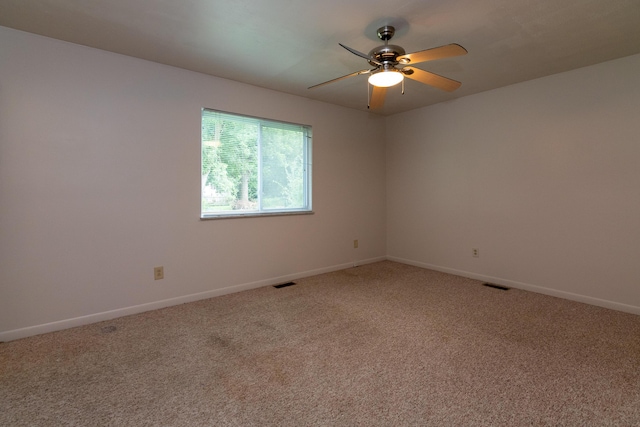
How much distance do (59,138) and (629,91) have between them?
4847mm

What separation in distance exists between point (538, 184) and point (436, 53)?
7.48 feet

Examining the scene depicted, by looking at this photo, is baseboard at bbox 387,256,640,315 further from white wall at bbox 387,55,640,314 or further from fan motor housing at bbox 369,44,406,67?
fan motor housing at bbox 369,44,406,67

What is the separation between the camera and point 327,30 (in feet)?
7.64

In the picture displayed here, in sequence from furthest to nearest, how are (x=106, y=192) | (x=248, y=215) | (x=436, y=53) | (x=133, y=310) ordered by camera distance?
(x=248, y=215), (x=133, y=310), (x=106, y=192), (x=436, y=53)

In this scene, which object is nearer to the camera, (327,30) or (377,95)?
(327,30)

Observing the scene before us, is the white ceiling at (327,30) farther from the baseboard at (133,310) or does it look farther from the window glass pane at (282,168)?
the baseboard at (133,310)

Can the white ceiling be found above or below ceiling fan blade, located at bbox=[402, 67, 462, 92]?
above

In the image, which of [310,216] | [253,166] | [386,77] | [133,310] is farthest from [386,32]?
[133,310]

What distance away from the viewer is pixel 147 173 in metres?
2.91

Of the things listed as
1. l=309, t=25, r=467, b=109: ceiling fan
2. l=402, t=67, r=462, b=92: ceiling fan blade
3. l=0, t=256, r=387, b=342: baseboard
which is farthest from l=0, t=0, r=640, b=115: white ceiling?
l=0, t=256, r=387, b=342: baseboard

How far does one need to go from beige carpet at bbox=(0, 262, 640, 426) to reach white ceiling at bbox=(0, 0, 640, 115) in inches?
89.5

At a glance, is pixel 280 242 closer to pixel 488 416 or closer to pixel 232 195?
pixel 232 195

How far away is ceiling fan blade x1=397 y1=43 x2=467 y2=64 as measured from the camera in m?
1.88

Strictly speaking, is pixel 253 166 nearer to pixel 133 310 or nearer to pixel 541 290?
pixel 133 310
